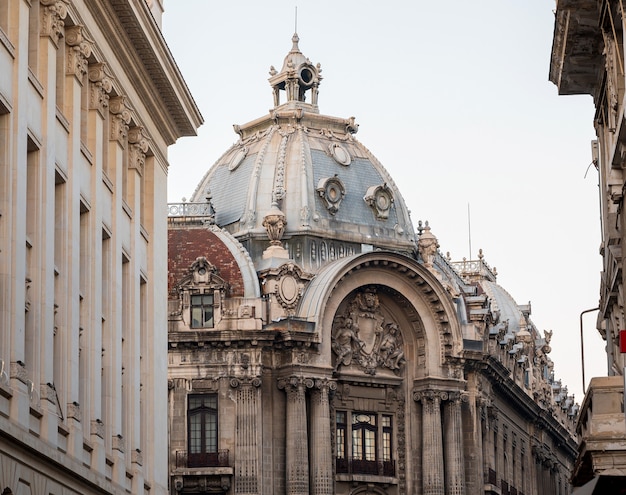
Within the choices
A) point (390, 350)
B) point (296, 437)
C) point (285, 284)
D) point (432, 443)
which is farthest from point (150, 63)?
point (432, 443)

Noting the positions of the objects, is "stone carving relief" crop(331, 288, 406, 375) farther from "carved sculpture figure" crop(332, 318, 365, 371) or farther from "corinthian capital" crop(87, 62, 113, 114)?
"corinthian capital" crop(87, 62, 113, 114)

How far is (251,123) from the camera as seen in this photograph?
9750 centimetres

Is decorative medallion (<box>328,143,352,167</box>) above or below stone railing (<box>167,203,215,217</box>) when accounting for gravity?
above

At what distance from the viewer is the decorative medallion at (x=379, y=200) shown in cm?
9406

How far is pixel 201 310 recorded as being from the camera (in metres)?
85.6

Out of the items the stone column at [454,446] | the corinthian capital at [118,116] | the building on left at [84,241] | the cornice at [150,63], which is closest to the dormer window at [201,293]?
the stone column at [454,446]

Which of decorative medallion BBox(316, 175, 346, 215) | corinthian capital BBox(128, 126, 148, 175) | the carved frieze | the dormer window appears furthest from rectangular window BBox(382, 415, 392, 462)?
the carved frieze

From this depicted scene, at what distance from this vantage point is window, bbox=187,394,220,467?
83.4 m

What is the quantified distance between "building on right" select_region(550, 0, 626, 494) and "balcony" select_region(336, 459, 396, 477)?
39.3 metres


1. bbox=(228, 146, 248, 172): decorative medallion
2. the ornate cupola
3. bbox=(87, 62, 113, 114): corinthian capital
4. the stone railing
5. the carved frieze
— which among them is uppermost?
the ornate cupola

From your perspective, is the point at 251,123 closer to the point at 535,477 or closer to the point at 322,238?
the point at 322,238

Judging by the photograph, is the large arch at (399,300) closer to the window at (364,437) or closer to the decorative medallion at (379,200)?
the window at (364,437)

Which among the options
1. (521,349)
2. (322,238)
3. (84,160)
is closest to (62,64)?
(84,160)

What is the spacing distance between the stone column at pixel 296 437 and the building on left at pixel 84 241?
102 ft
